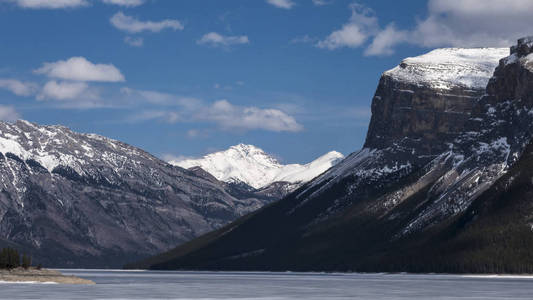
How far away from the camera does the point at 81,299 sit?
7771 inches

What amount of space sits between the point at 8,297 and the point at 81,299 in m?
12.8

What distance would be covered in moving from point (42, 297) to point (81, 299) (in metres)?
7.88

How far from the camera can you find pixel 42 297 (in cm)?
19975

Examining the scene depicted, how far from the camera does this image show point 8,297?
194m

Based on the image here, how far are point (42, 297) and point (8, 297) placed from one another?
7.33 m
